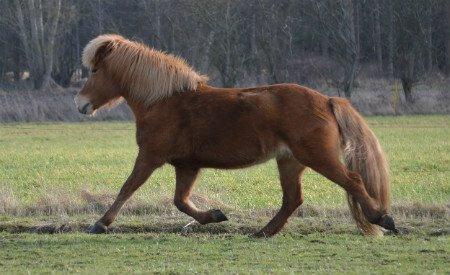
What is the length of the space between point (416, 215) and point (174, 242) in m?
3.70

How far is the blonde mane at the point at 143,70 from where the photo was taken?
33.6 feet

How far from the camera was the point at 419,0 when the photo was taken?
165ft

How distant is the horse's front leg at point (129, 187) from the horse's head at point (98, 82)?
1130mm

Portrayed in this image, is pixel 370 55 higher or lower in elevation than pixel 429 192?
lower

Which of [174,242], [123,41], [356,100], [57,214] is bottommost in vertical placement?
[356,100]

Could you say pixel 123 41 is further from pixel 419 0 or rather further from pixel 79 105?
pixel 419 0

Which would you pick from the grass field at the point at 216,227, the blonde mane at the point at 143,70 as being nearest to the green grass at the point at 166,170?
the grass field at the point at 216,227

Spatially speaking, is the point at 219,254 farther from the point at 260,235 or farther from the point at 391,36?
the point at 391,36

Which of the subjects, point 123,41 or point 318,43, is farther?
point 318,43

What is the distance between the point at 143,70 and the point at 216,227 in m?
2.04

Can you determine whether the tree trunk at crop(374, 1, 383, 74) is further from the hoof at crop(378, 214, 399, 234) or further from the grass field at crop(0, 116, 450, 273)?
the hoof at crop(378, 214, 399, 234)

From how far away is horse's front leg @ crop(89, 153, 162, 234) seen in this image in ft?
32.4

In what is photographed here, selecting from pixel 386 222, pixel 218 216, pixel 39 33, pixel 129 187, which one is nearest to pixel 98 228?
pixel 129 187

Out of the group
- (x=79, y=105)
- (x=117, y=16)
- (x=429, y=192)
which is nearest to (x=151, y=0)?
(x=117, y=16)
